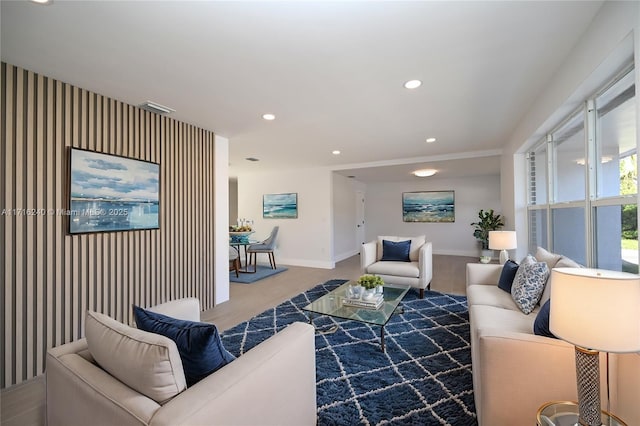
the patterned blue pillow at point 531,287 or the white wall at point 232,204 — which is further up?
the white wall at point 232,204

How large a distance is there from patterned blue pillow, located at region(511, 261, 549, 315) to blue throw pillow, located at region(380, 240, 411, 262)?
2.06 metres

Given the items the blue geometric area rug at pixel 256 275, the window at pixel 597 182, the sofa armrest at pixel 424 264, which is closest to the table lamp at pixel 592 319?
the window at pixel 597 182

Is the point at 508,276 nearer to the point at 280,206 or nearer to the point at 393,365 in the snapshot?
the point at 393,365

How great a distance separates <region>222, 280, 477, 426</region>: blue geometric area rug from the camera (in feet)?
5.61

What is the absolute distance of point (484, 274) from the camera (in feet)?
10.2

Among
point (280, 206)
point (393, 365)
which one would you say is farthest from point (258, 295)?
point (280, 206)

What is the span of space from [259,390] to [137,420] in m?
0.41

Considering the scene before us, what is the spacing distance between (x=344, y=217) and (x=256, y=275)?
2874 mm

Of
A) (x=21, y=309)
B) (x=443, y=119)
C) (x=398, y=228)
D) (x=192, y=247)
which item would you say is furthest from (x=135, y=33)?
(x=398, y=228)

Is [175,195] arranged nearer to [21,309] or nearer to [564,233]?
[21,309]

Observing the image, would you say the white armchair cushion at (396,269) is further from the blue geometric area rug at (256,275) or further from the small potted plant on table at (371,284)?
the blue geometric area rug at (256,275)

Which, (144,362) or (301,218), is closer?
(144,362)

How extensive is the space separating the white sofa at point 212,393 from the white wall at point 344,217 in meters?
5.18

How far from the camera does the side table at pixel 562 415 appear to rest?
1.14 meters
